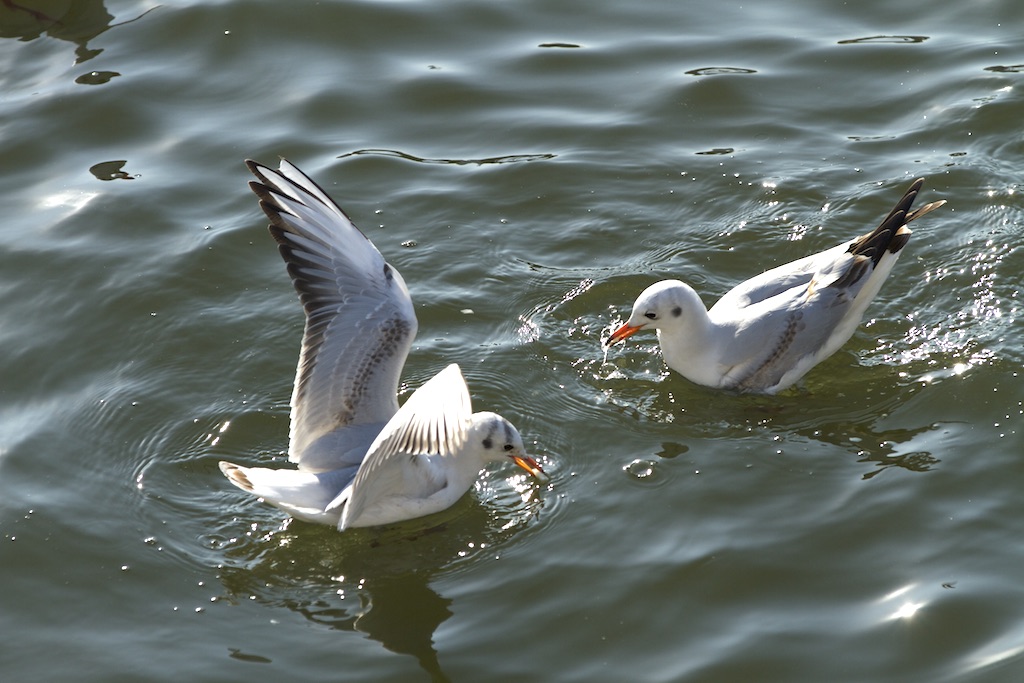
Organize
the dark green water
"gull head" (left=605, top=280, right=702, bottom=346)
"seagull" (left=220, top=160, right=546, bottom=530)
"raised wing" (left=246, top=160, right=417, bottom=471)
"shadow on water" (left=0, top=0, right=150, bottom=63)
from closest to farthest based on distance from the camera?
the dark green water → "seagull" (left=220, top=160, right=546, bottom=530) → "raised wing" (left=246, top=160, right=417, bottom=471) → "gull head" (left=605, top=280, right=702, bottom=346) → "shadow on water" (left=0, top=0, right=150, bottom=63)

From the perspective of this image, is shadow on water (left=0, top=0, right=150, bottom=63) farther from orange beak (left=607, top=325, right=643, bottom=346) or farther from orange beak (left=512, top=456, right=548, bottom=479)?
orange beak (left=512, top=456, right=548, bottom=479)

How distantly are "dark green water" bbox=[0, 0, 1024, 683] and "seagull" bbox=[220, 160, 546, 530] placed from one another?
27 cm

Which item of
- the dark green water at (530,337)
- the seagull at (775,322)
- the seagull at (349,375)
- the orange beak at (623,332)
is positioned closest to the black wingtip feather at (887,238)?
the seagull at (775,322)

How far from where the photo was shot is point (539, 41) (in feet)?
36.7

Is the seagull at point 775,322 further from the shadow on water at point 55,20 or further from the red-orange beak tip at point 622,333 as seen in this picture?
the shadow on water at point 55,20

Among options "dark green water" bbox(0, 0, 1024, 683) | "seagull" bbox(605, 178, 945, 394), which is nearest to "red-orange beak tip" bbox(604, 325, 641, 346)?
"seagull" bbox(605, 178, 945, 394)

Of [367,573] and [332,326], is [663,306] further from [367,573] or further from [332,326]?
[367,573]

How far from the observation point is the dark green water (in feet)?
19.1

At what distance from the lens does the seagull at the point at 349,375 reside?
6398 millimetres

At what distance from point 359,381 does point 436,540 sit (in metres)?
0.89

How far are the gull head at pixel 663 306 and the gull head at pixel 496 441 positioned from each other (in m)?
1.15

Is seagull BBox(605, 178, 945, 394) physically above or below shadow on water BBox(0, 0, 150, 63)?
below

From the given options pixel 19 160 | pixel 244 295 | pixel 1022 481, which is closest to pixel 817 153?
pixel 1022 481

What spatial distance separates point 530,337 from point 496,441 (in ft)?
4.48
